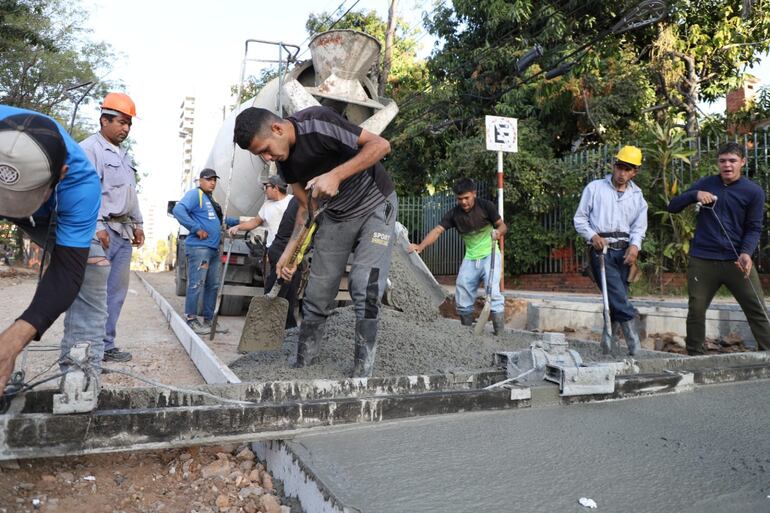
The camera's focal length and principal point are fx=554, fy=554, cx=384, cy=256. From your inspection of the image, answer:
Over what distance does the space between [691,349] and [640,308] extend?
1.82 m

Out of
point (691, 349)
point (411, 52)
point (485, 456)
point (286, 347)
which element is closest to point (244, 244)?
point (286, 347)

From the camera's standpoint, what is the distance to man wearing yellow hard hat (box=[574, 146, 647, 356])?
4.97 metres

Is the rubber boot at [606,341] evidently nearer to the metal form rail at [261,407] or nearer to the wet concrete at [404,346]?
the wet concrete at [404,346]

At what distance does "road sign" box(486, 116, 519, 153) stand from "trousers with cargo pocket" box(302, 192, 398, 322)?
4.74 metres

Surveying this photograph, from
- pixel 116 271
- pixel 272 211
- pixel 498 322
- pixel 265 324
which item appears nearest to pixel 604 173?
pixel 498 322

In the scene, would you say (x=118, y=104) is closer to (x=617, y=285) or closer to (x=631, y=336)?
(x=617, y=285)

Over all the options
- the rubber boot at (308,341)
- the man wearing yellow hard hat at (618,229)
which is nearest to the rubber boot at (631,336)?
the man wearing yellow hard hat at (618,229)

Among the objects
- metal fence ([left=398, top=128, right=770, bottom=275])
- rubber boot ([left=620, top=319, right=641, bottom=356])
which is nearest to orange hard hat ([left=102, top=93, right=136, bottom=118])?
rubber boot ([left=620, top=319, right=641, bottom=356])

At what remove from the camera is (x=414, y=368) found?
3879 mm

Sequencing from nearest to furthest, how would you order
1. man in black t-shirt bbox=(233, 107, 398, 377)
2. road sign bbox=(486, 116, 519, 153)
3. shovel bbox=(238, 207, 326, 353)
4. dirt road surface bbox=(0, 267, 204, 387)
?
1. man in black t-shirt bbox=(233, 107, 398, 377)
2. dirt road surface bbox=(0, 267, 204, 387)
3. shovel bbox=(238, 207, 326, 353)
4. road sign bbox=(486, 116, 519, 153)

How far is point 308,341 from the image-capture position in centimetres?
380

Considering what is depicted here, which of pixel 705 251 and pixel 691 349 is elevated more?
pixel 705 251

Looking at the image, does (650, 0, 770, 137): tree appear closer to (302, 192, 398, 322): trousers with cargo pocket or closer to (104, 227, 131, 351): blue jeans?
(302, 192, 398, 322): trousers with cargo pocket

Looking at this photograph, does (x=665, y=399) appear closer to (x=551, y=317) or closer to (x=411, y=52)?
(x=551, y=317)
